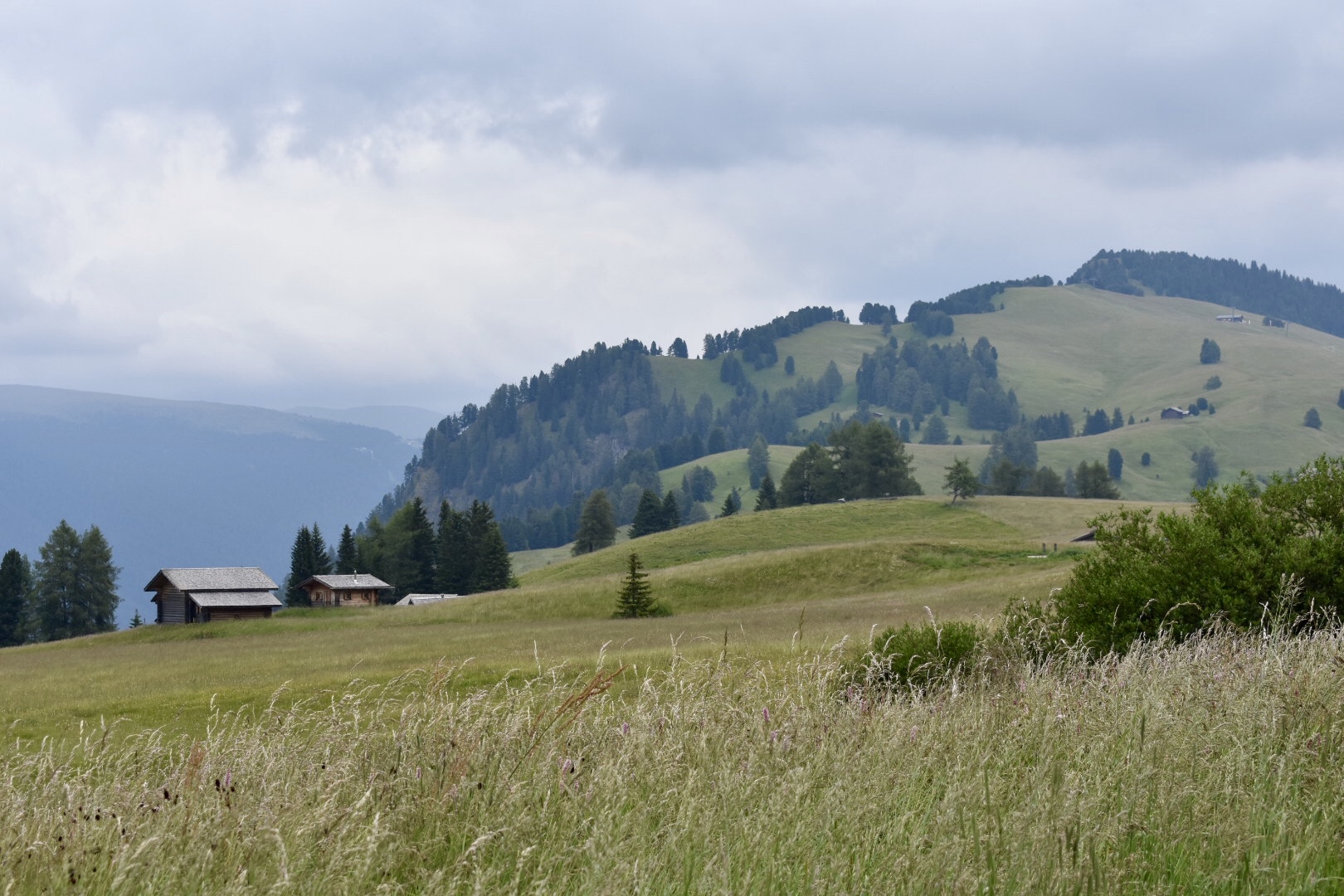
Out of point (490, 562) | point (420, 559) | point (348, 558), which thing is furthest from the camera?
point (420, 559)

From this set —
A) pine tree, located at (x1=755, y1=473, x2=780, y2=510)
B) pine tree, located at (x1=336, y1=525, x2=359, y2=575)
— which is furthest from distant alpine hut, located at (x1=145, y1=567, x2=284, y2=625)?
pine tree, located at (x1=755, y1=473, x2=780, y2=510)

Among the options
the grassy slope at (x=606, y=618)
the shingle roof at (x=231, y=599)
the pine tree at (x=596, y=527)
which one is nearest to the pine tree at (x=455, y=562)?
the grassy slope at (x=606, y=618)

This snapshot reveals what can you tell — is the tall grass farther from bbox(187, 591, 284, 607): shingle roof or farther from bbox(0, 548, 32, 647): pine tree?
bbox(0, 548, 32, 647): pine tree

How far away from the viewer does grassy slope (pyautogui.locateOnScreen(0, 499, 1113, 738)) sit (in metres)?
32.4

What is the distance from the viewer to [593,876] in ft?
14.8

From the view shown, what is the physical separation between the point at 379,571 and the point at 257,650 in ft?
240

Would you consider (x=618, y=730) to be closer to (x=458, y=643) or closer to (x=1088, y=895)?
(x=1088, y=895)

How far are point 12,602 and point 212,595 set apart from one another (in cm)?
3315

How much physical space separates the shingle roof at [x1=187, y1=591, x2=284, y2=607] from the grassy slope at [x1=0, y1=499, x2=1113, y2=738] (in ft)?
14.4

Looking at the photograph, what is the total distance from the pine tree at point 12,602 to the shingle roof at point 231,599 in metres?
31.1

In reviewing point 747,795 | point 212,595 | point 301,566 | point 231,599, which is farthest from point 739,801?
point 301,566

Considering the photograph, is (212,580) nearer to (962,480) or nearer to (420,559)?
(420,559)

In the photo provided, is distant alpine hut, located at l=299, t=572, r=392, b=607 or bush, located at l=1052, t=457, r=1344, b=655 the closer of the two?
bush, located at l=1052, t=457, r=1344, b=655

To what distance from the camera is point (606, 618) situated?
65.1 metres
